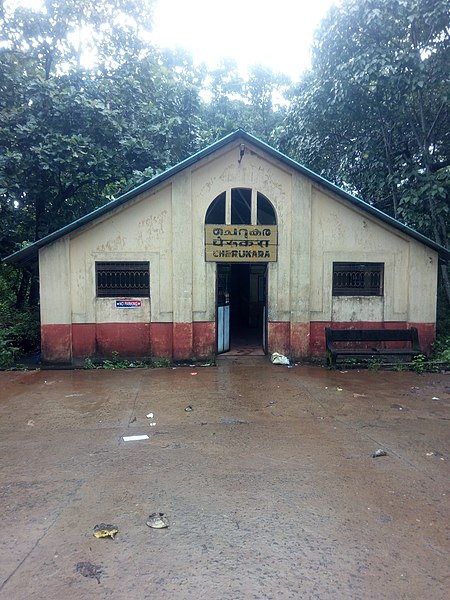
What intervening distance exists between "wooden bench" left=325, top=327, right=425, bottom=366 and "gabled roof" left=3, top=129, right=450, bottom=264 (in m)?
2.14

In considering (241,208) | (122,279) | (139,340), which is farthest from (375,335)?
(122,279)

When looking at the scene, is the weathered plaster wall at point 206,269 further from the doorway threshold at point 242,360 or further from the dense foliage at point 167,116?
the dense foliage at point 167,116

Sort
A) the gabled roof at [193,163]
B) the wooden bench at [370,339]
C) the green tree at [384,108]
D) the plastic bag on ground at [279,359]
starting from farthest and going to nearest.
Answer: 1. the green tree at [384,108]
2. the plastic bag on ground at [279,359]
3. the wooden bench at [370,339]
4. the gabled roof at [193,163]

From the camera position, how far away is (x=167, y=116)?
44.4 ft

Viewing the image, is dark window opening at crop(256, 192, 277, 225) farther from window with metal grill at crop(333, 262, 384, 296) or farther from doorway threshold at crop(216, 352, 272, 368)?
doorway threshold at crop(216, 352, 272, 368)

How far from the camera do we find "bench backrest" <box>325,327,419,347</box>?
30.0 ft

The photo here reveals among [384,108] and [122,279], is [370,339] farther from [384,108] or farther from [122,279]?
[384,108]

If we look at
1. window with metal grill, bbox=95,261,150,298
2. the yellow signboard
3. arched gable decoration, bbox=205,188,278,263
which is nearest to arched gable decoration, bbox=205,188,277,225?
arched gable decoration, bbox=205,188,278,263

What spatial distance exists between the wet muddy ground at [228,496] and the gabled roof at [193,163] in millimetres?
3530

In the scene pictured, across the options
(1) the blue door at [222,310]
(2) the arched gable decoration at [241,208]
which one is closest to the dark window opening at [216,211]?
(2) the arched gable decoration at [241,208]

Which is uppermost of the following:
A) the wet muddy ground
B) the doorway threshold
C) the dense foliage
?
the dense foliage

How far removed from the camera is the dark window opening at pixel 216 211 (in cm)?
939

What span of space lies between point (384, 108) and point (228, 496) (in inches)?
446

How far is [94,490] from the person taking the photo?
3.71m
